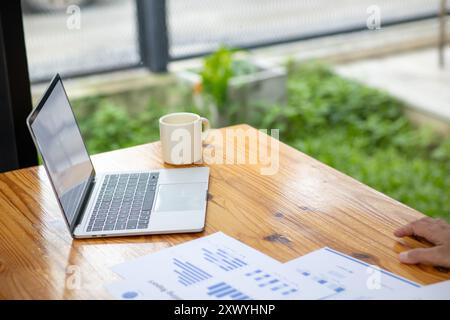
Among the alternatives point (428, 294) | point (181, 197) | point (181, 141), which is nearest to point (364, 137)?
point (181, 141)

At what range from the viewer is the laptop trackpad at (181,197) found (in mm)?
1410

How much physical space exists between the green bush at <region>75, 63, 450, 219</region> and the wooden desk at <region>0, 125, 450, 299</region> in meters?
1.53

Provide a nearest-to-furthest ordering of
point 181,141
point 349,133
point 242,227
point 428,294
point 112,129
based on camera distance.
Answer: point 428,294, point 242,227, point 181,141, point 112,129, point 349,133

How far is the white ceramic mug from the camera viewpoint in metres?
1.62

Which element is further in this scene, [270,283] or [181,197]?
[181,197]

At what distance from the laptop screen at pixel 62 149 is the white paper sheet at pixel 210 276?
21cm

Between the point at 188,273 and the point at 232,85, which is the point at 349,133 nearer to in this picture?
the point at 232,85

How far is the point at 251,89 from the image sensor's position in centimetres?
346

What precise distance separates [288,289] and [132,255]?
298 mm

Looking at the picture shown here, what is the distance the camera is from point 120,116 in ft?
11.1

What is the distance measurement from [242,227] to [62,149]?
0.40 metres

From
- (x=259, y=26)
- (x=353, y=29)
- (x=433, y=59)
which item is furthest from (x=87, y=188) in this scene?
→ (x=433, y=59)

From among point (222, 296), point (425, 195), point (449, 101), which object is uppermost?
point (222, 296)

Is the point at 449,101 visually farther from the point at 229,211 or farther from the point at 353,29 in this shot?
the point at 229,211
